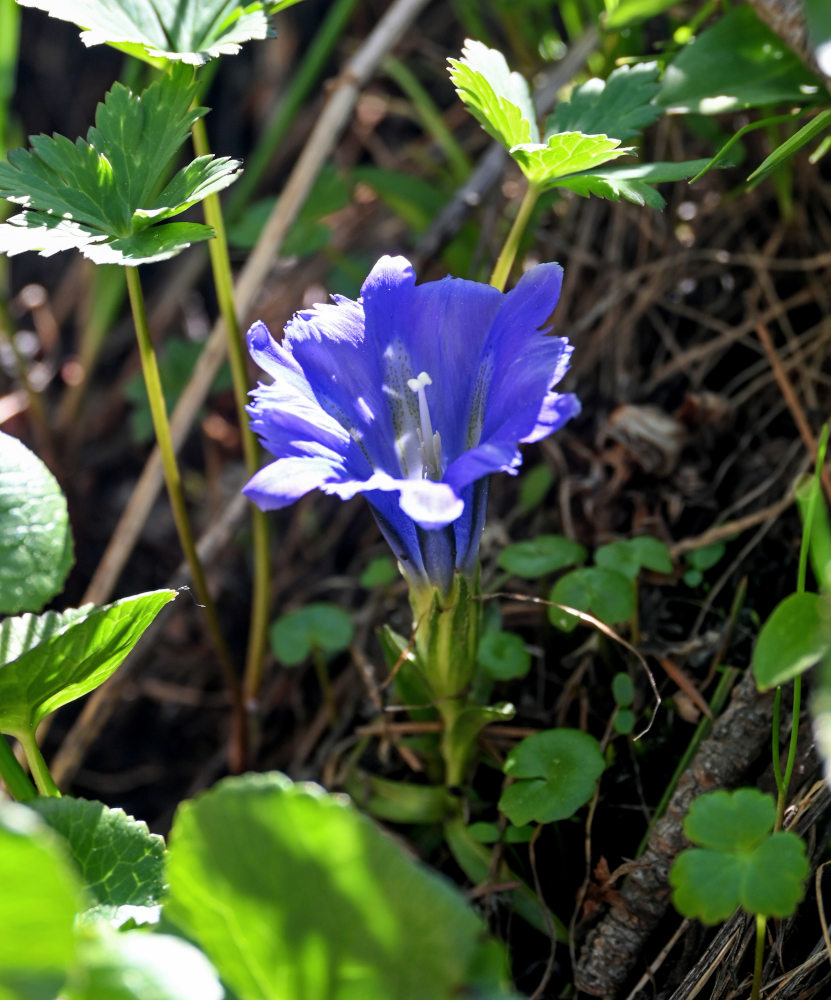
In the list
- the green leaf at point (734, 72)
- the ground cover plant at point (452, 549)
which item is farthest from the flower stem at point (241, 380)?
the green leaf at point (734, 72)

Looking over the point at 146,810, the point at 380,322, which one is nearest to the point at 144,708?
the point at 146,810

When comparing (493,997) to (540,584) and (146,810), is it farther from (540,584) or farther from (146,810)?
(146,810)

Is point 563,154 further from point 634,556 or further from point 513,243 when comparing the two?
point 634,556

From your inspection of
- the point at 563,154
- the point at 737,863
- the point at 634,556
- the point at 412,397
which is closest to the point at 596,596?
the point at 634,556

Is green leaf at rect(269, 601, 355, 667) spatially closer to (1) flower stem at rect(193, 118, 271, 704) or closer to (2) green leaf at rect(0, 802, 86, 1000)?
(1) flower stem at rect(193, 118, 271, 704)

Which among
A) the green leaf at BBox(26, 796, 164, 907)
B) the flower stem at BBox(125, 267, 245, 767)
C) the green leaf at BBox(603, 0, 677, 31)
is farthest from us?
the green leaf at BBox(603, 0, 677, 31)

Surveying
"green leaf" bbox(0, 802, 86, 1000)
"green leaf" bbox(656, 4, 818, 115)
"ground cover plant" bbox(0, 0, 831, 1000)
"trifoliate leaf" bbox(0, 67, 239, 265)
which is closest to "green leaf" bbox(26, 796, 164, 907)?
"ground cover plant" bbox(0, 0, 831, 1000)

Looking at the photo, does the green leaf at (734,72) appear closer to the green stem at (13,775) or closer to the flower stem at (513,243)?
the flower stem at (513,243)
